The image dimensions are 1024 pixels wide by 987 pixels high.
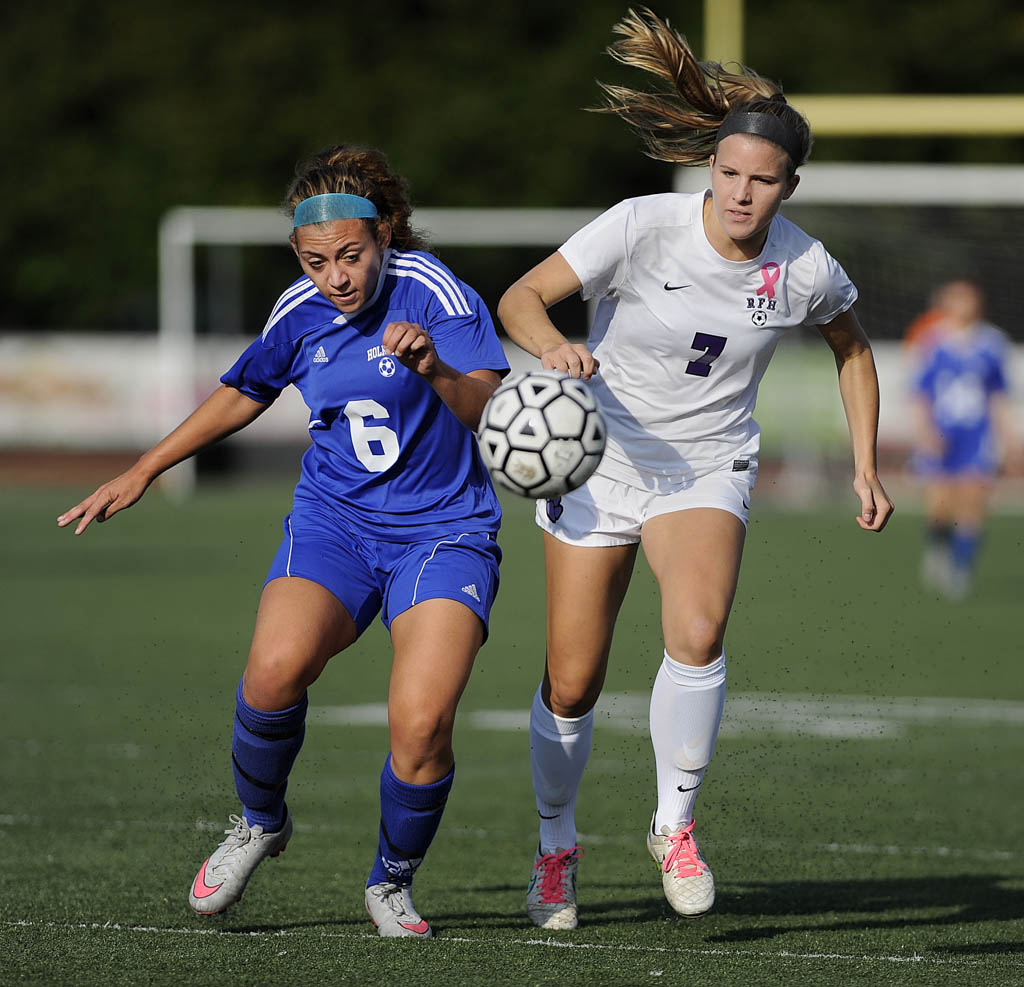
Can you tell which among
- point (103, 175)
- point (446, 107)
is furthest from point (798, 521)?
point (103, 175)

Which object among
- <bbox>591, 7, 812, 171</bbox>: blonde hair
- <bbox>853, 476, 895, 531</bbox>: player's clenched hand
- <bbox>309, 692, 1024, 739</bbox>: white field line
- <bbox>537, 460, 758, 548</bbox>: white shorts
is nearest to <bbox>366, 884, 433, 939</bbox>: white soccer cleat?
<bbox>537, 460, 758, 548</bbox>: white shorts

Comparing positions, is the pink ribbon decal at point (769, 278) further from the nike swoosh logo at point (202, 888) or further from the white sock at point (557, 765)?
the nike swoosh logo at point (202, 888)

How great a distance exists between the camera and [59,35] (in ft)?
Answer: 125

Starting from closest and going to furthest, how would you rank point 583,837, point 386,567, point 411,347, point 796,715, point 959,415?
point 411,347, point 386,567, point 583,837, point 796,715, point 959,415

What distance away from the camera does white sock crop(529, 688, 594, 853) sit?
4988 millimetres

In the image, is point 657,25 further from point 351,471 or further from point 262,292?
point 262,292

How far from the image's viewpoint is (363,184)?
15.2 ft

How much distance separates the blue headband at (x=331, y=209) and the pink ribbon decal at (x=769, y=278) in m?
1.05

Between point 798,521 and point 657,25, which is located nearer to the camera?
point 657,25

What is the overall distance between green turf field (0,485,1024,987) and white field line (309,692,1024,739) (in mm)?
30

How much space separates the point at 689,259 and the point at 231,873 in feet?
6.64

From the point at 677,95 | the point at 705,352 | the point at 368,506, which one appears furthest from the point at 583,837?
the point at 677,95

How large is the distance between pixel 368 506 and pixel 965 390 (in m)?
10.5

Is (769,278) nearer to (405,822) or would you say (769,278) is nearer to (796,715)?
(405,822)
